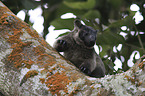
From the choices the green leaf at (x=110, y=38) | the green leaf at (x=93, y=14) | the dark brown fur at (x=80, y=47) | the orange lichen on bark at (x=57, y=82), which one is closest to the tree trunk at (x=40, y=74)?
the orange lichen on bark at (x=57, y=82)

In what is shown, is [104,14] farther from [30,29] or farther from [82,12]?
[30,29]

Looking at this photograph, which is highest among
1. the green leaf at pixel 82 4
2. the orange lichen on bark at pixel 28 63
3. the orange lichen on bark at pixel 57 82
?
the green leaf at pixel 82 4

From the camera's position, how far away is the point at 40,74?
1710 mm

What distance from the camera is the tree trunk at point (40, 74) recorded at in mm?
1521

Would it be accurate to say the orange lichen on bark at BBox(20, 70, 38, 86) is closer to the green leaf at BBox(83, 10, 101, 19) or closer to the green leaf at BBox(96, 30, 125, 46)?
the green leaf at BBox(96, 30, 125, 46)

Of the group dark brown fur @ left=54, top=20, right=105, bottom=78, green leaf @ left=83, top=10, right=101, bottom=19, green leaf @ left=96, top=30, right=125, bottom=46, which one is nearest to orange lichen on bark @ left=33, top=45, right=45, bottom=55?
green leaf @ left=96, top=30, right=125, bottom=46

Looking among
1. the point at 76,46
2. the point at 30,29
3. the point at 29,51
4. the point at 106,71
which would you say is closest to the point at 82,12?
the point at 29,51

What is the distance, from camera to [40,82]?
1644 mm

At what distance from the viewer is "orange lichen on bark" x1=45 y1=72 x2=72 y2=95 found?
161 cm

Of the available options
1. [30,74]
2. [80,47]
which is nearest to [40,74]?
[30,74]

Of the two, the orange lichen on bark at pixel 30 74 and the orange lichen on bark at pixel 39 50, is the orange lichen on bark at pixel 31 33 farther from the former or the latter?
the orange lichen on bark at pixel 30 74

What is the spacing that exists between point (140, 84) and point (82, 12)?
4.15 feet

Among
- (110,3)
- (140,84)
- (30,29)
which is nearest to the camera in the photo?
(110,3)

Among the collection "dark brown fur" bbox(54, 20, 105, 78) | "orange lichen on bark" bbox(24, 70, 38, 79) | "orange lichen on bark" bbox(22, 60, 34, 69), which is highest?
"orange lichen on bark" bbox(22, 60, 34, 69)
